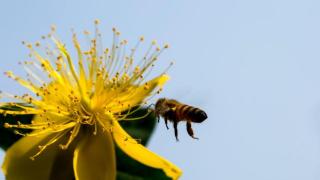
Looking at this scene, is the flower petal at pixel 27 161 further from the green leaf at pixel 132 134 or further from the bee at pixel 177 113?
the bee at pixel 177 113

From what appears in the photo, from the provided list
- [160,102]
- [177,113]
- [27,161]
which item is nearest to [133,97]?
[160,102]

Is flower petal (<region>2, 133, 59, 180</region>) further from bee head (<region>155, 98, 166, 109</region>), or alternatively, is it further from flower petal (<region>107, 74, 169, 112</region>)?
bee head (<region>155, 98, 166, 109</region>)

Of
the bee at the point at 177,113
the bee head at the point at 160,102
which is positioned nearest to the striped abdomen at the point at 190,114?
the bee at the point at 177,113

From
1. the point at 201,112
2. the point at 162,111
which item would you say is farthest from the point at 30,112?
the point at 201,112

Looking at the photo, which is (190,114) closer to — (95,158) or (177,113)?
(177,113)

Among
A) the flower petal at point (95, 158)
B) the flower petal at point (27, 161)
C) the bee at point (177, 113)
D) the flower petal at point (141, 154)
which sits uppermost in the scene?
the bee at point (177, 113)

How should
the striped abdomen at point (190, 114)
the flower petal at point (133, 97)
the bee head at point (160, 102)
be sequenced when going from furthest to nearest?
the flower petal at point (133, 97) → the bee head at point (160, 102) → the striped abdomen at point (190, 114)
